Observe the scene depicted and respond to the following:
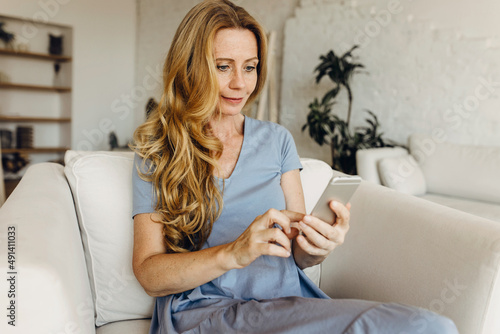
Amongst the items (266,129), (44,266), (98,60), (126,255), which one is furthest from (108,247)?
(98,60)

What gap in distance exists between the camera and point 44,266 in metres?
0.79

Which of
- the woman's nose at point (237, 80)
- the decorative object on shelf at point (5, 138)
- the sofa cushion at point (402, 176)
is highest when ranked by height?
the woman's nose at point (237, 80)

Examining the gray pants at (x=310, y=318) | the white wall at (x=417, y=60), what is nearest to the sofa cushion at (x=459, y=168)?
the white wall at (x=417, y=60)

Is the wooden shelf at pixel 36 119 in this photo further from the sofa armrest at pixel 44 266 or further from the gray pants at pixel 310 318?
the gray pants at pixel 310 318

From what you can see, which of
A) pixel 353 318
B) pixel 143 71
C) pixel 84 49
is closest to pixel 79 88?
pixel 84 49

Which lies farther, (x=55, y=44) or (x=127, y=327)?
Result: (x=55, y=44)

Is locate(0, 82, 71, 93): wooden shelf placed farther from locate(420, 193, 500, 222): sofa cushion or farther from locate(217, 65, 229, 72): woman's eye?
locate(217, 65, 229, 72): woman's eye

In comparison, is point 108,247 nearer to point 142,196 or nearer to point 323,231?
point 142,196

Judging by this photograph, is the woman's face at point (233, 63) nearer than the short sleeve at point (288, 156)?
Yes

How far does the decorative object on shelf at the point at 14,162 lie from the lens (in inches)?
241

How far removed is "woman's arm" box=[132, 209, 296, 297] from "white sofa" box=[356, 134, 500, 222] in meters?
2.52

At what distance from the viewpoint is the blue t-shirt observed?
3.59 feet

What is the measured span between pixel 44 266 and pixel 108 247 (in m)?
0.46

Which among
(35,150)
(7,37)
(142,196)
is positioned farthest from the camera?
(35,150)
